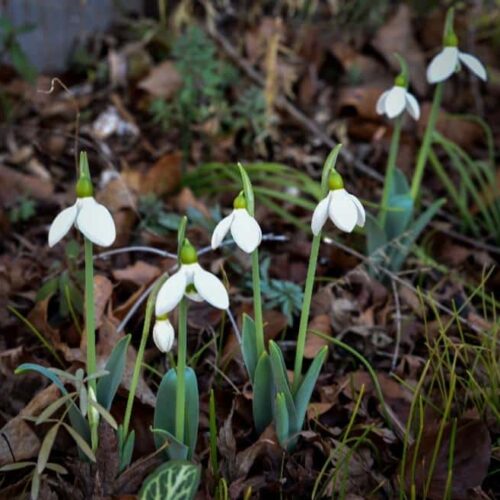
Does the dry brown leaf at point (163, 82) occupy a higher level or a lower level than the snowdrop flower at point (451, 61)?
lower

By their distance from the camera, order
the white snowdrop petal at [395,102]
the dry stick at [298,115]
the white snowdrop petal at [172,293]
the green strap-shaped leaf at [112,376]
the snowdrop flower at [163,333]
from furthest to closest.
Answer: the dry stick at [298,115] < the white snowdrop petal at [395,102] < the green strap-shaped leaf at [112,376] < the snowdrop flower at [163,333] < the white snowdrop petal at [172,293]

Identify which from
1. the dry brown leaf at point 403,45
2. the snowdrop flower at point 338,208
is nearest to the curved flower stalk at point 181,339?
the snowdrop flower at point 338,208

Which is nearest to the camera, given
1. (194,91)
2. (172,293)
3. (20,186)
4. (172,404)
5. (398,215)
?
(172,293)

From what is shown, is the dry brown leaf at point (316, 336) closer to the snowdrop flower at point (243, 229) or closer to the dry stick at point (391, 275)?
the dry stick at point (391, 275)

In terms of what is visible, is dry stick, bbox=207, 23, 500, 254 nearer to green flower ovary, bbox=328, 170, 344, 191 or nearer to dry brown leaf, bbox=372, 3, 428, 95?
dry brown leaf, bbox=372, 3, 428, 95

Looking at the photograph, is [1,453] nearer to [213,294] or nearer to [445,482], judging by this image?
[213,294]

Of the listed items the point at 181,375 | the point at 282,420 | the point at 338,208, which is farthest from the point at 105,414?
the point at 338,208

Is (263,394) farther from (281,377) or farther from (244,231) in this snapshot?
(244,231)
